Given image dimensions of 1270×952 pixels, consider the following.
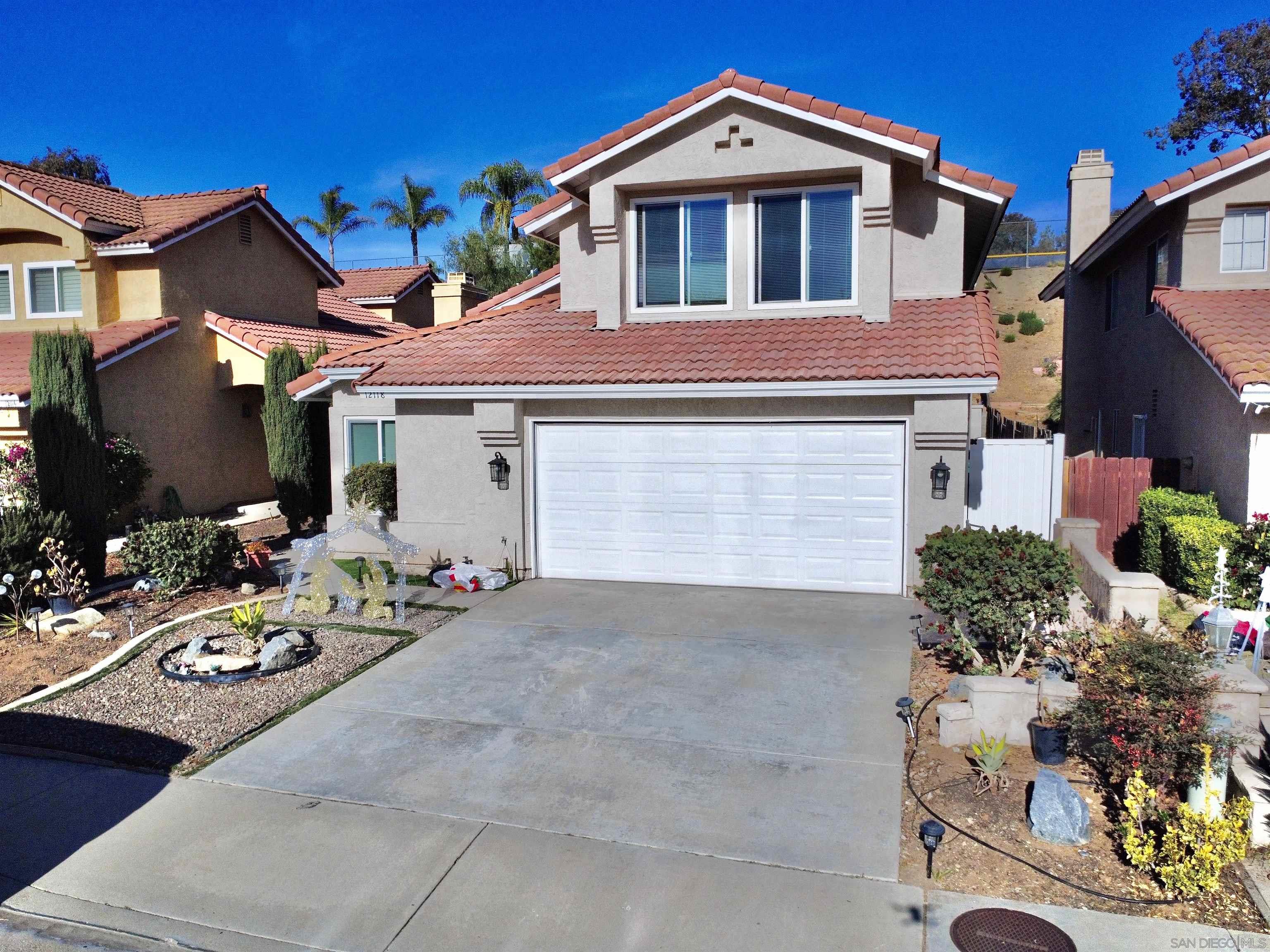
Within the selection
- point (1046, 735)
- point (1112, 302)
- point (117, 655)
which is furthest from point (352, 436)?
point (1112, 302)

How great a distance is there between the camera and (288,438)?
17.5 metres

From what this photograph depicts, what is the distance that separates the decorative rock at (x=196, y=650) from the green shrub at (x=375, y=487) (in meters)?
5.87

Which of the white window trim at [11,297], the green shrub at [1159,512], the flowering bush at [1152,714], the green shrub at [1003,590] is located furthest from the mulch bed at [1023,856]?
the white window trim at [11,297]

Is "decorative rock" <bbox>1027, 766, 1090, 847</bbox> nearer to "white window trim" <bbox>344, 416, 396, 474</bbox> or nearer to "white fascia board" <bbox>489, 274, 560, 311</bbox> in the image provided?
"white fascia board" <bbox>489, 274, 560, 311</bbox>

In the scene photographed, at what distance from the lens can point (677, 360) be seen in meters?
12.3

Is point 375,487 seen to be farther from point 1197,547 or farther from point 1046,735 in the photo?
point 1197,547

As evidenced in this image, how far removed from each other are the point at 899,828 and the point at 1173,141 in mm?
44674

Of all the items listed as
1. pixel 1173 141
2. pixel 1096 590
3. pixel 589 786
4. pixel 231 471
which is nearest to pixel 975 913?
pixel 589 786

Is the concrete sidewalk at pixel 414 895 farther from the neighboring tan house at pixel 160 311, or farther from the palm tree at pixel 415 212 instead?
the palm tree at pixel 415 212

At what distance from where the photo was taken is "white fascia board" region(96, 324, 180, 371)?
1720 cm

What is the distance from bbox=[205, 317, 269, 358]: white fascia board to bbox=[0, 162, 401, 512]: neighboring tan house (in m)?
0.05

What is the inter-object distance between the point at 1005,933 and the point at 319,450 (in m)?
16.0

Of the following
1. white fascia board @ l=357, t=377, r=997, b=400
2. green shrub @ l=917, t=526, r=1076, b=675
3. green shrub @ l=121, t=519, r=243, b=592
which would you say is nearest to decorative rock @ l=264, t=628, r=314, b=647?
green shrub @ l=121, t=519, r=243, b=592

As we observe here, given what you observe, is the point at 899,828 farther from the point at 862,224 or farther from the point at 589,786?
the point at 862,224
